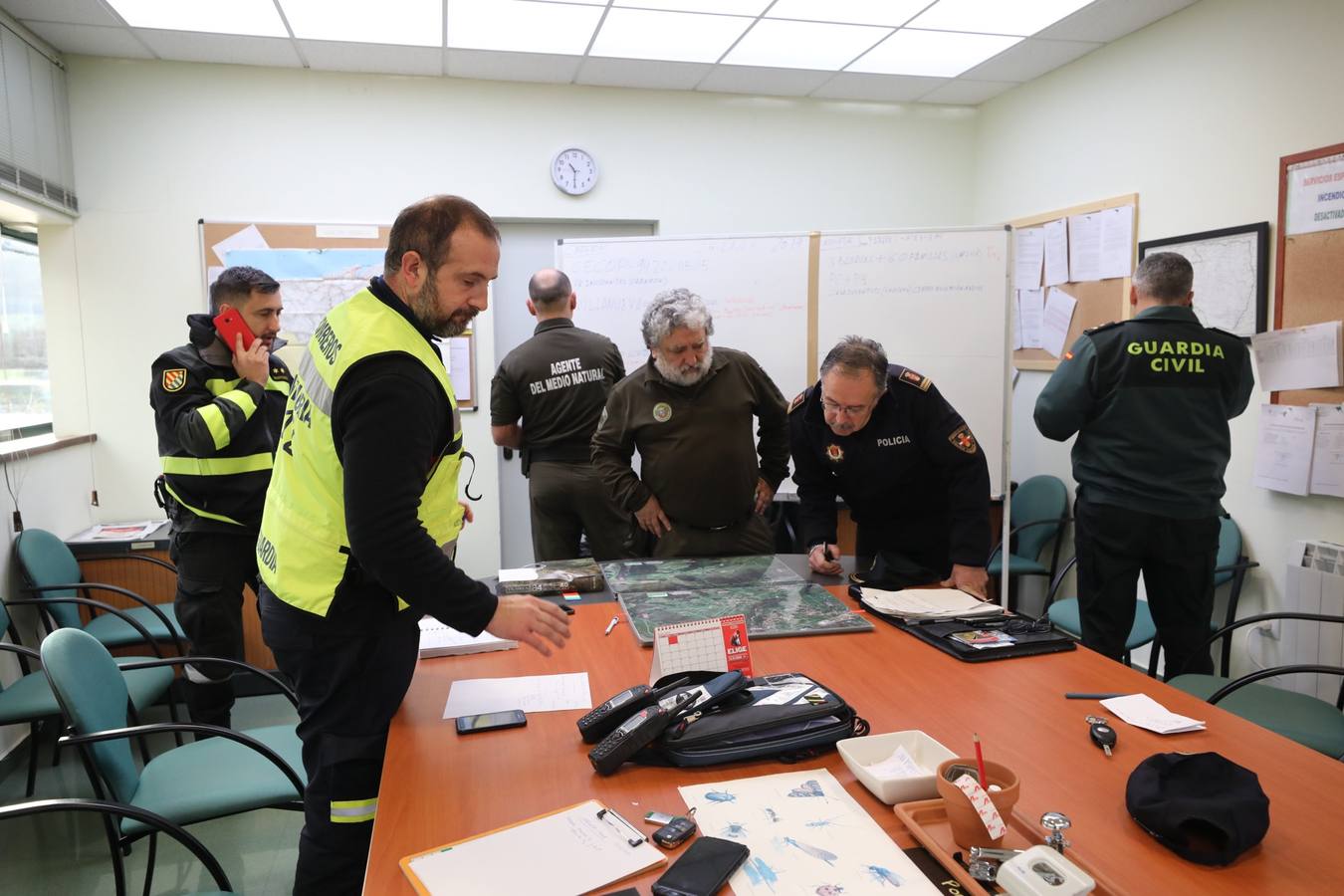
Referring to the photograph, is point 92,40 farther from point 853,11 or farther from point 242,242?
point 853,11

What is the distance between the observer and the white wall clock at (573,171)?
4492 mm

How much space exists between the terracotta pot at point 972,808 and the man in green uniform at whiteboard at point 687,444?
1.64 meters

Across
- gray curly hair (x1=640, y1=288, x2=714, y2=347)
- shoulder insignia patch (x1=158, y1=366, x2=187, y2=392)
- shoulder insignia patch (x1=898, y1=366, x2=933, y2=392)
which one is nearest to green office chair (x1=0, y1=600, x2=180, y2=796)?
shoulder insignia patch (x1=158, y1=366, x2=187, y2=392)

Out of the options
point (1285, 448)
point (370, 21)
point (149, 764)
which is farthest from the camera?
point (370, 21)

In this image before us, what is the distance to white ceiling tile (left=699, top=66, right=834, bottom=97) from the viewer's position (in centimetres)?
433

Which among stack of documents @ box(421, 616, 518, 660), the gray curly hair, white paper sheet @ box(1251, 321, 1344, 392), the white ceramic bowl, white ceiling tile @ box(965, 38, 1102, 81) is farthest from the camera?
white ceiling tile @ box(965, 38, 1102, 81)

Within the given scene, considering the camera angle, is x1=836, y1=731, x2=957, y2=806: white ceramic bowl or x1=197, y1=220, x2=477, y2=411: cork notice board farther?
x1=197, y1=220, x2=477, y2=411: cork notice board

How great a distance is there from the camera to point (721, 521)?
9.20 ft

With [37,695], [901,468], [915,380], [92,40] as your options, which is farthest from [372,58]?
[901,468]

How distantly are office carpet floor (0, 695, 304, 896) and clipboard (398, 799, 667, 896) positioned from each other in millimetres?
1632

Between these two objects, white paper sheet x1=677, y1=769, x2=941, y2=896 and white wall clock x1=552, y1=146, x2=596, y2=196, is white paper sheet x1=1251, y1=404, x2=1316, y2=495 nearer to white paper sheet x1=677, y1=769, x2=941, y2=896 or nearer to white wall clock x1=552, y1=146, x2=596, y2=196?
white paper sheet x1=677, y1=769, x2=941, y2=896

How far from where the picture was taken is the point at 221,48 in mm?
3861

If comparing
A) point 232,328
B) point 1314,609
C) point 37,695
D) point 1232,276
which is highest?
point 1232,276

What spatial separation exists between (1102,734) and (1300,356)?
7.85 feet
